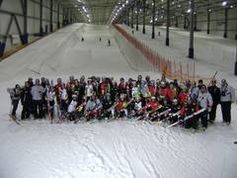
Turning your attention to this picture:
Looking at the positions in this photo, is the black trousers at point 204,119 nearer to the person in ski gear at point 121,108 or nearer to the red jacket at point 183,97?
the red jacket at point 183,97

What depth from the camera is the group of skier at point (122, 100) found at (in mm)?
13000

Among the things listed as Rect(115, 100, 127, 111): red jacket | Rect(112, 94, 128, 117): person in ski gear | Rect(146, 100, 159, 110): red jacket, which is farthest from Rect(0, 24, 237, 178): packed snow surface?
Rect(146, 100, 159, 110): red jacket

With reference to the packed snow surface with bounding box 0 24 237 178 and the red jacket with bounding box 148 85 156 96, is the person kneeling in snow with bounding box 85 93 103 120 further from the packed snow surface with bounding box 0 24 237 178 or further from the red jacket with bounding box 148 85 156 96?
the red jacket with bounding box 148 85 156 96

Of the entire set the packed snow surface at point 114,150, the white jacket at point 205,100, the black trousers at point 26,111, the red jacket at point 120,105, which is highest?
the white jacket at point 205,100

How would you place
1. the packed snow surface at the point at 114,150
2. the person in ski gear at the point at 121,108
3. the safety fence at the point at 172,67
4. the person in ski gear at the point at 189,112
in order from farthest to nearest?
the safety fence at the point at 172,67 → the person in ski gear at the point at 121,108 → the person in ski gear at the point at 189,112 → the packed snow surface at the point at 114,150

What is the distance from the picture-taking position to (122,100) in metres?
13.6

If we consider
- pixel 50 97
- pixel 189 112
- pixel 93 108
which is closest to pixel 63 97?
pixel 50 97

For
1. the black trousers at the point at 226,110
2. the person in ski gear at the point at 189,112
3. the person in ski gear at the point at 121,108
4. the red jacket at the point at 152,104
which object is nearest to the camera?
the person in ski gear at the point at 189,112

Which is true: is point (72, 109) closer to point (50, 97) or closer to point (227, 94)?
point (50, 97)

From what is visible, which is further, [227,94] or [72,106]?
[72,106]

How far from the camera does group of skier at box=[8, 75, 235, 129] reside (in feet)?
42.7

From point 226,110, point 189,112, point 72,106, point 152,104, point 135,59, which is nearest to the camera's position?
point 189,112

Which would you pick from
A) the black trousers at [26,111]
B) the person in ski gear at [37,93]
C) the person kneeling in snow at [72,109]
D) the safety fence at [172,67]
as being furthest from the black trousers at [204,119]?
the safety fence at [172,67]

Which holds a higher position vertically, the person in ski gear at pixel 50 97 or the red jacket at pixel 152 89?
the red jacket at pixel 152 89
